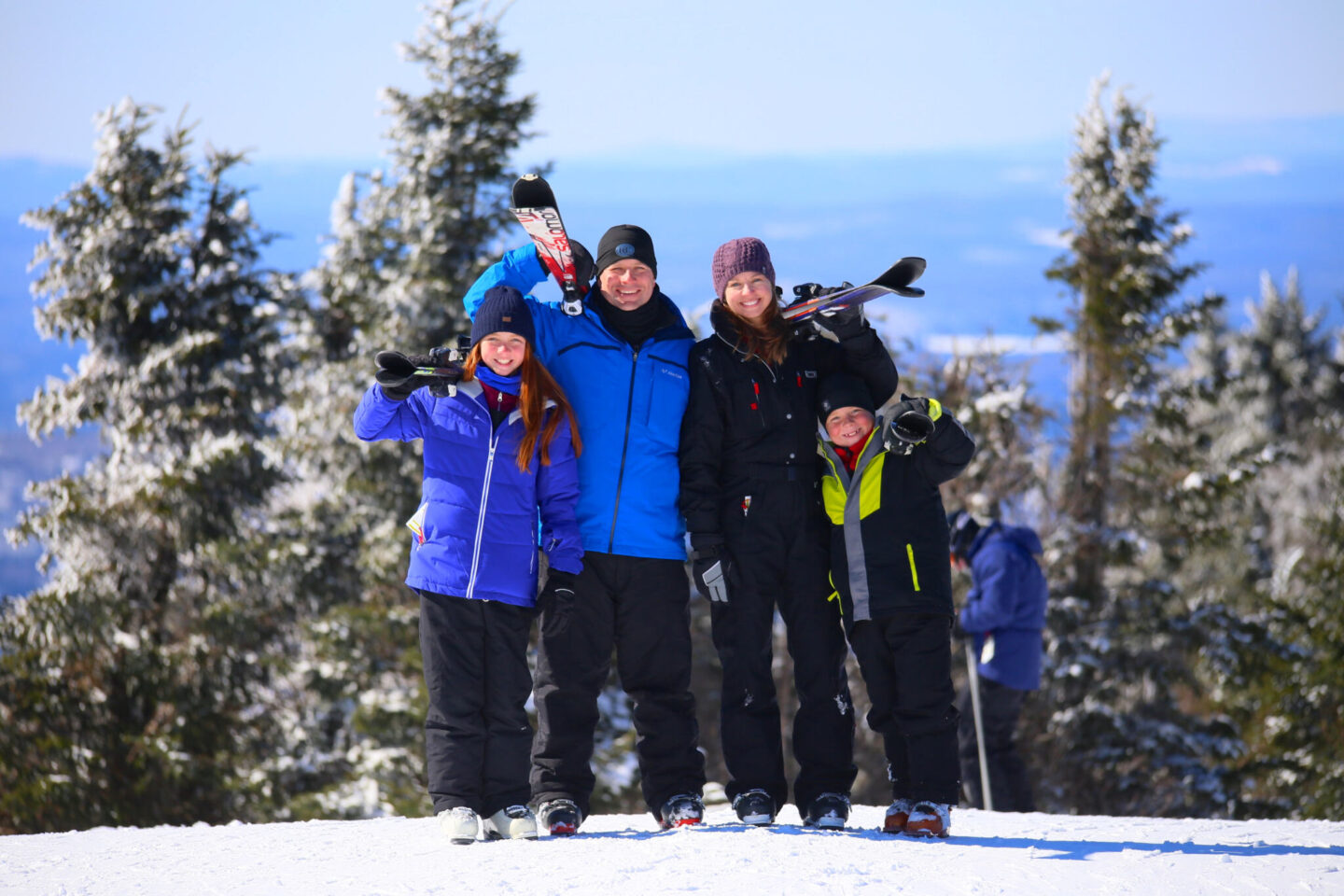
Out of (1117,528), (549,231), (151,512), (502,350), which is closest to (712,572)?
(502,350)

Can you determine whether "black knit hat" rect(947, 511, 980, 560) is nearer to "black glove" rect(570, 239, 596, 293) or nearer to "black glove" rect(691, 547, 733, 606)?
"black glove" rect(691, 547, 733, 606)

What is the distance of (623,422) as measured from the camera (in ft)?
14.7

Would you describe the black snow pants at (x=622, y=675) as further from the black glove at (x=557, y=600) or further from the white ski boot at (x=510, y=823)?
the white ski boot at (x=510, y=823)

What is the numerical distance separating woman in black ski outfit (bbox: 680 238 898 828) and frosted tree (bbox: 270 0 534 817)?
29.9ft

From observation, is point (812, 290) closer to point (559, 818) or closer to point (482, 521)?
point (482, 521)

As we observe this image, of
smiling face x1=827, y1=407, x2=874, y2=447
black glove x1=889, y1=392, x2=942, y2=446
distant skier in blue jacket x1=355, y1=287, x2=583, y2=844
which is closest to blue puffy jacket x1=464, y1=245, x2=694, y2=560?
distant skier in blue jacket x1=355, y1=287, x2=583, y2=844

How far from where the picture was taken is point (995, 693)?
277 inches

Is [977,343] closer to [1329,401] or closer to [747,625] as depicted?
[747,625]

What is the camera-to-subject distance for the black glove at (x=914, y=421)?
4223 millimetres

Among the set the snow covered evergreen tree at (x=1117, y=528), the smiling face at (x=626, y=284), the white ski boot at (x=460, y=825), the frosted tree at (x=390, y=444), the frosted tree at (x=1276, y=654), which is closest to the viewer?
the white ski boot at (x=460, y=825)

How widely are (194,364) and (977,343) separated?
1155cm

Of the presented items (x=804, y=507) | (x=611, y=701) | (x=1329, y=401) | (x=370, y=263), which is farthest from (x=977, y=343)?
(x=1329, y=401)

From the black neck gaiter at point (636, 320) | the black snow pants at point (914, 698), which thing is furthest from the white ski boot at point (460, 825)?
the black neck gaiter at point (636, 320)

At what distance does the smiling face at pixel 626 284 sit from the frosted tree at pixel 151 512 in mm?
11113
